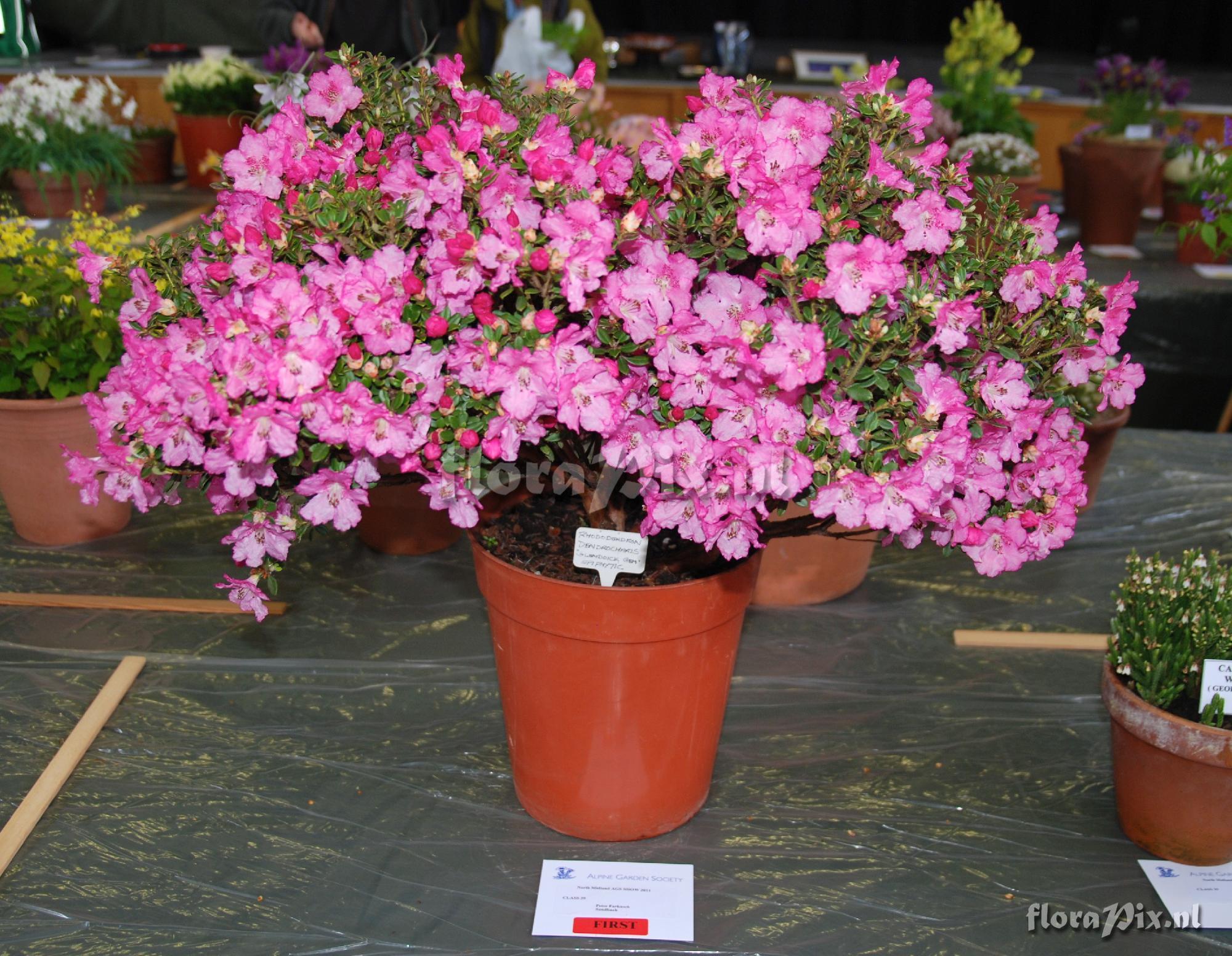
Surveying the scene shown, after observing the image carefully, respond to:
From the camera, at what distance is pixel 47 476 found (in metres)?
1.82

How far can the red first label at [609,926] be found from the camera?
44.9 inches

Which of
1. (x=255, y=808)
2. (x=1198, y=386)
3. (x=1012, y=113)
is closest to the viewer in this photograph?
(x=255, y=808)


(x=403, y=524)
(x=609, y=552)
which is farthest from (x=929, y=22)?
(x=609, y=552)

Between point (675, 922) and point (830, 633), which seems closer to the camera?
point (675, 922)

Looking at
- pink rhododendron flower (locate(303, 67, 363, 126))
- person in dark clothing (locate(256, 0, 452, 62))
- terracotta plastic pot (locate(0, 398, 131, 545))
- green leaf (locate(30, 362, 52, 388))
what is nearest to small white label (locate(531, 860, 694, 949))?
pink rhododendron flower (locate(303, 67, 363, 126))

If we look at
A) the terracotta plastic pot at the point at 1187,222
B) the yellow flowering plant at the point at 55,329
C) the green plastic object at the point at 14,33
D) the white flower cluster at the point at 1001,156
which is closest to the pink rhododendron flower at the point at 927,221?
the yellow flowering plant at the point at 55,329

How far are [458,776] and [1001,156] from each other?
2226 mm

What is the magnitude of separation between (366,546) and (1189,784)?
1.36 m

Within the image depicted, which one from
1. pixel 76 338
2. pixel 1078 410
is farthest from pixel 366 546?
pixel 1078 410

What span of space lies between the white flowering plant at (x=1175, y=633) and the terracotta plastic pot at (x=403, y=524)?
3.63 feet

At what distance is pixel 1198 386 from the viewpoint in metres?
2.92

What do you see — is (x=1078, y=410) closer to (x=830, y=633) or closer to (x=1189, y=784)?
(x=1189, y=784)

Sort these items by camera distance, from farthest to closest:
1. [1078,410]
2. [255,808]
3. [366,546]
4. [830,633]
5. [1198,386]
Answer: [1198,386] < [366,546] < [830,633] < [255,808] < [1078,410]

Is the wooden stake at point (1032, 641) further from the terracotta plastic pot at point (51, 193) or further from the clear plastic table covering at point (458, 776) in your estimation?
the terracotta plastic pot at point (51, 193)
